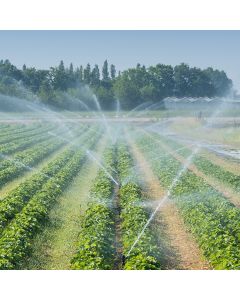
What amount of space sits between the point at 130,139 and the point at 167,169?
25.5 metres

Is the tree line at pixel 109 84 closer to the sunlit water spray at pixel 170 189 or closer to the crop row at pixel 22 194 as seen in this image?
the sunlit water spray at pixel 170 189

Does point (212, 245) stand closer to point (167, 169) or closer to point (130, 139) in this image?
point (167, 169)

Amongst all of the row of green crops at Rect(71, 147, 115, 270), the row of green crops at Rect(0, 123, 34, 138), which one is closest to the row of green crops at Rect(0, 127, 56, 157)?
the row of green crops at Rect(0, 123, 34, 138)

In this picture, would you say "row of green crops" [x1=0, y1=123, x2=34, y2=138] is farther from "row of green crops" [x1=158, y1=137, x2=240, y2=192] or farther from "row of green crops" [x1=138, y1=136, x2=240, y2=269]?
"row of green crops" [x1=138, y1=136, x2=240, y2=269]

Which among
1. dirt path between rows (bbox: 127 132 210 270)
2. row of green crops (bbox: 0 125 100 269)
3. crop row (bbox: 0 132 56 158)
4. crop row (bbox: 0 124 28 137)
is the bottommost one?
dirt path between rows (bbox: 127 132 210 270)

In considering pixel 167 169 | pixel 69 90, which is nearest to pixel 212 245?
pixel 167 169

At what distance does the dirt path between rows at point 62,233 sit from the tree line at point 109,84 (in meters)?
68.4

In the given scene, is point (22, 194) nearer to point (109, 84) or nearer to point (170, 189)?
point (170, 189)

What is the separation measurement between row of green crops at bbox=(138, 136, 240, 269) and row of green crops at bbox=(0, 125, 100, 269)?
5.27m

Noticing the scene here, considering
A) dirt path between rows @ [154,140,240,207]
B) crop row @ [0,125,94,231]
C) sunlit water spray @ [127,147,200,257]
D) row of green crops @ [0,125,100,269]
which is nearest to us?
row of green crops @ [0,125,100,269]

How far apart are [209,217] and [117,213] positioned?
3.98 metres

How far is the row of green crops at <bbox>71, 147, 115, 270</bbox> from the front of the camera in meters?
13.3

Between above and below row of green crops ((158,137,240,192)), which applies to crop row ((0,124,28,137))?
above

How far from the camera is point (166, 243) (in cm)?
1664
